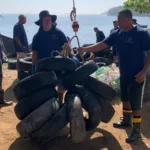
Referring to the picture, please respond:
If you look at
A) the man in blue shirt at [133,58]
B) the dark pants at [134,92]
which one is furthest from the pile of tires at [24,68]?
the dark pants at [134,92]

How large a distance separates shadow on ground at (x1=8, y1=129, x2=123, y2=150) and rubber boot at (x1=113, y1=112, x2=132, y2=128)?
459 mm

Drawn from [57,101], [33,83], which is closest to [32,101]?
[33,83]

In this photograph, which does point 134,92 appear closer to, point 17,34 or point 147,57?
point 147,57

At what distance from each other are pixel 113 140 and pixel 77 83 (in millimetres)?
1055

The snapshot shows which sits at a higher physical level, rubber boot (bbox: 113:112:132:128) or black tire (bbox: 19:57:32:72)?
black tire (bbox: 19:57:32:72)

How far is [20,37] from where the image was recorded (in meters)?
9.94

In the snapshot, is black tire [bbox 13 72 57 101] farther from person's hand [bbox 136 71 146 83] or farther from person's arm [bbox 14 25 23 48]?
person's arm [bbox 14 25 23 48]

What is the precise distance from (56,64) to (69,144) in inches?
48.8

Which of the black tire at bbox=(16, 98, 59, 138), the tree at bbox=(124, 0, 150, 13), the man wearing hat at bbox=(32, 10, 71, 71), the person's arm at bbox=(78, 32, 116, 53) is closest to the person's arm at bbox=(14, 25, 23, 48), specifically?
the man wearing hat at bbox=(32, 10, 71, 71)

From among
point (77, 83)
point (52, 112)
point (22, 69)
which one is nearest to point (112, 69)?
point (22, 69)

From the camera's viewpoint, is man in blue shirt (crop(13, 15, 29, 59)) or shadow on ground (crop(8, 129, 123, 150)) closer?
shadow on ground (crop(8, 129, 123, 150))

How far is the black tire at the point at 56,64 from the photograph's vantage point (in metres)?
4.80

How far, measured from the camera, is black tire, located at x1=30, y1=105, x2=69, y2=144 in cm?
431

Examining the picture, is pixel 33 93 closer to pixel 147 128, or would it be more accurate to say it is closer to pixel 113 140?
pixel 113 140
